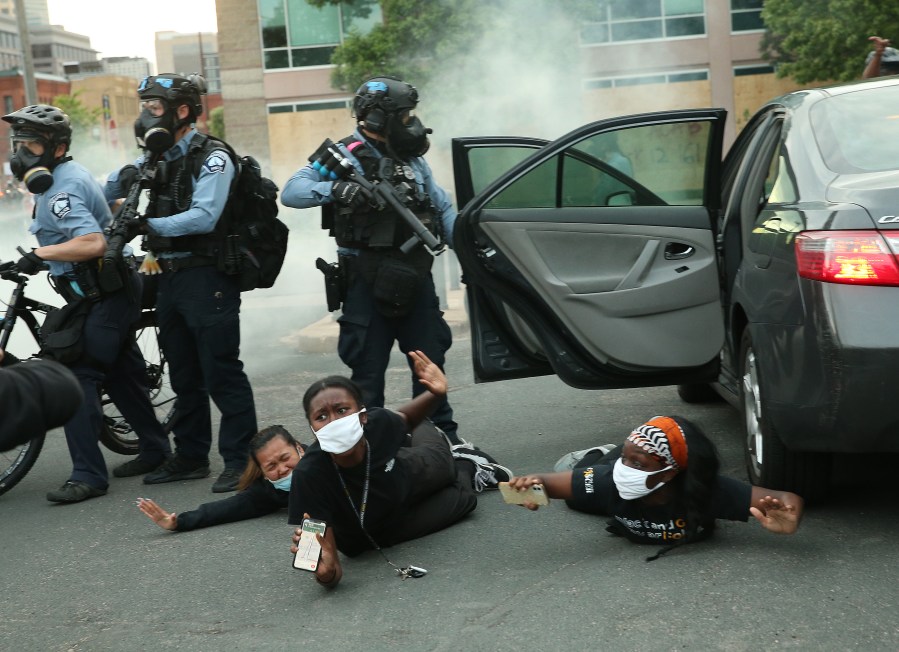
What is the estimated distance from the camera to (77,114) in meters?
72.9

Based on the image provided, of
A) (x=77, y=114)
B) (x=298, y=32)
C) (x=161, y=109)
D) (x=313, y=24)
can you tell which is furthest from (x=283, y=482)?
(x=77, y=114)

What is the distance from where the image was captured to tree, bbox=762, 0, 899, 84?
90.4 ft

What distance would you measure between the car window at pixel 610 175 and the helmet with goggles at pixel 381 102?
0.70 m

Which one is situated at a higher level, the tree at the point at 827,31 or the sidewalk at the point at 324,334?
the tree at the point at 827,31

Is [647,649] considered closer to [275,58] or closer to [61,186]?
[61,186]

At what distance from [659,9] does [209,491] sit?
2937 centimetres

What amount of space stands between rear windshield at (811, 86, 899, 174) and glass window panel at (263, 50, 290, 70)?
3173 cm

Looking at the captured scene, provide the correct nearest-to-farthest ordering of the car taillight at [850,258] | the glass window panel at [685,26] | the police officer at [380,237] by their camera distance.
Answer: the car taillight at [850,258], the police officer at [380,237], the glass window panel at [685,26]

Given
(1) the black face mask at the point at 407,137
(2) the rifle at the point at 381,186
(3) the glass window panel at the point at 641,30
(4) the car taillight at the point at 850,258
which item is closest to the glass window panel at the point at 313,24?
(3) the glass window panel at the point at 641,30

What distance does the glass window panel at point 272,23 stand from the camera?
34969mm

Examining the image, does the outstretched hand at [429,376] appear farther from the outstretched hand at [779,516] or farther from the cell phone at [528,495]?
the outstretched hand at [779,516]

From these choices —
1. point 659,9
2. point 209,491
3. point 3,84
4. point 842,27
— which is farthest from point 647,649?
point 3,84

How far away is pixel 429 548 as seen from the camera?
4.73 meters

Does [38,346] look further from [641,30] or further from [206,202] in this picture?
[641,30]
